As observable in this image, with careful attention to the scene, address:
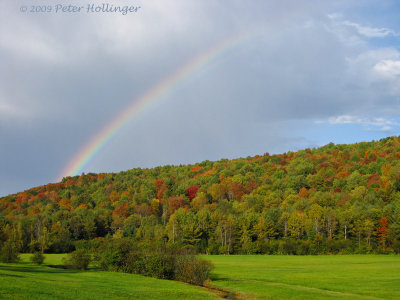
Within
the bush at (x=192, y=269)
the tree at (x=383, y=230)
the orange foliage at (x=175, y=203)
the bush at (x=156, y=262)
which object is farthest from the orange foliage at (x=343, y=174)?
the bush at (x=192, y=269)

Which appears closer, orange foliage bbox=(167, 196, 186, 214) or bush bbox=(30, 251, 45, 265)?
bush bbox=(30, 251, 45, 265)

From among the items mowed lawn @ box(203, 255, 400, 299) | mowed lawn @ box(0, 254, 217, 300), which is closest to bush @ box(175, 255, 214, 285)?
mowed lawn @ box(203, 255, 400, 299)

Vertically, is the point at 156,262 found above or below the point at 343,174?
below

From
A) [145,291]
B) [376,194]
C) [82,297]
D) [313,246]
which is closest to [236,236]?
[313,246]

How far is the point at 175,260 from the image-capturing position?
6769cm

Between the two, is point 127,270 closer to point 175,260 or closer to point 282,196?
point 175,260

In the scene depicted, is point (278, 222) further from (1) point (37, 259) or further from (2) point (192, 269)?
(2) point (192, 269)

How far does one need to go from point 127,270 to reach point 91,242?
7476cm

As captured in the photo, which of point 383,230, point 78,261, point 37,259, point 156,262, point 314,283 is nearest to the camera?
point 314,283

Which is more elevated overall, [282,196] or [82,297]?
[282,196]

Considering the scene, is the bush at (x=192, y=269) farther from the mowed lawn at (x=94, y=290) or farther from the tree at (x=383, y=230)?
the tree at (x=383, y=230)

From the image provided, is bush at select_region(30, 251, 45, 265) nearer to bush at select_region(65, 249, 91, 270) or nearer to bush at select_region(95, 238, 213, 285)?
bush at select_region(65, 249, 91, 270)

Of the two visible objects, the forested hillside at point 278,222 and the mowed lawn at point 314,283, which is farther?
the forested hillside at point 278,222

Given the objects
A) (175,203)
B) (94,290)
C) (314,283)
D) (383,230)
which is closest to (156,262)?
(94,290)
